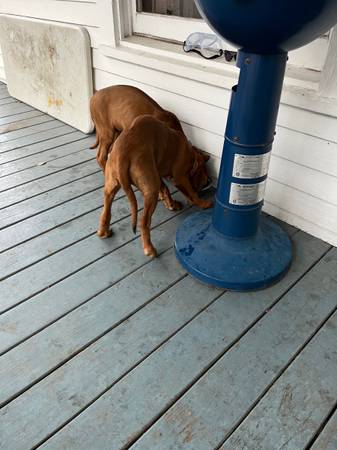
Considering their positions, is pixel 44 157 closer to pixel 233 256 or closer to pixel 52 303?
pixel 52 303

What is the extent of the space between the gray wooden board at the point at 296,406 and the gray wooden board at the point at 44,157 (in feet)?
5.82

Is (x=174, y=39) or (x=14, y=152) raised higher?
(x=174, y=39)

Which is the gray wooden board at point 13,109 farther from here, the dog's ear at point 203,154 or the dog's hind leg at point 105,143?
the dog's ear at point 203,154

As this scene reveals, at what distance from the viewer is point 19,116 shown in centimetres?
294

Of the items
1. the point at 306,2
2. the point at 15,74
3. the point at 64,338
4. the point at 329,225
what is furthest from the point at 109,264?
the point at 15,74

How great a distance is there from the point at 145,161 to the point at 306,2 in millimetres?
758

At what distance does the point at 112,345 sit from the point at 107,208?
2.06 feet

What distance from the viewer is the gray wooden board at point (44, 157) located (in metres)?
2.23

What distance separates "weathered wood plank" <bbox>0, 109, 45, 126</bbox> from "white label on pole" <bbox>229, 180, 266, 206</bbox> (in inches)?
83.3

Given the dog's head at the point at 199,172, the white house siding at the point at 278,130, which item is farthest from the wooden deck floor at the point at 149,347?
the dog's head at the point at 199,172

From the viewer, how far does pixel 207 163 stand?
2.08m

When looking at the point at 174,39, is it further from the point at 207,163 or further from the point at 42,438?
the point at 42,438

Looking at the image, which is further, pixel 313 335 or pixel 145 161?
pixel 145 161

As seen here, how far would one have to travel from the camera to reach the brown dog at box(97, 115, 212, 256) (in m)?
1.44
